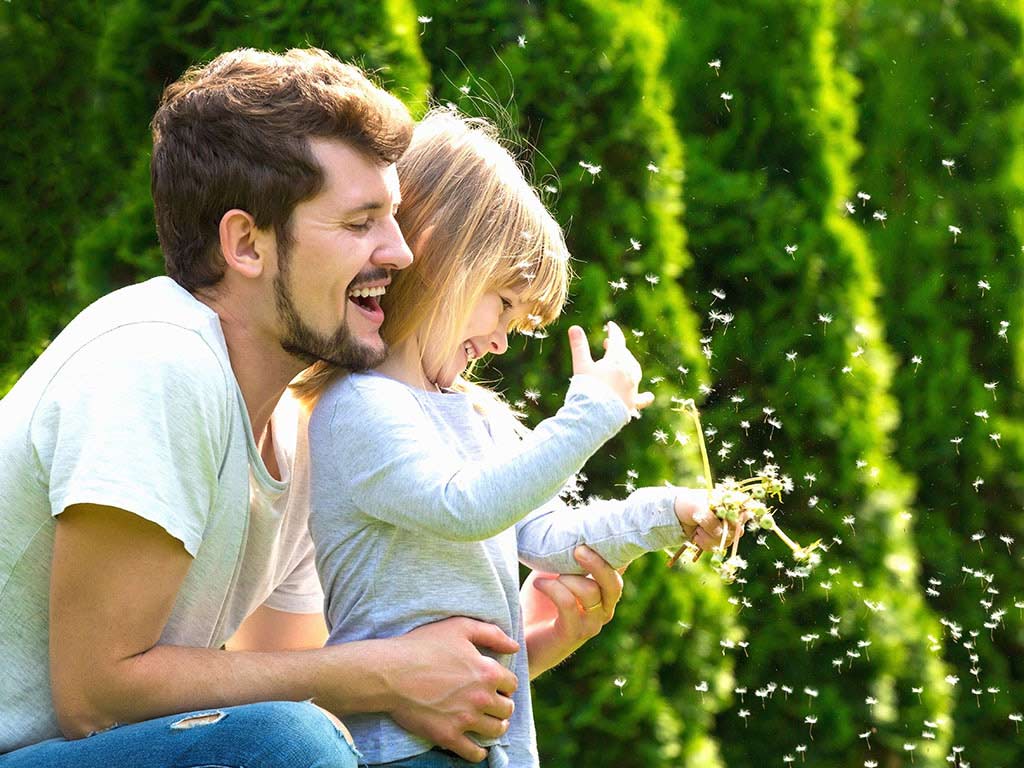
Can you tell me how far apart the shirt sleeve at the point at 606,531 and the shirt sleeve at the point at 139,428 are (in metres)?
0.74

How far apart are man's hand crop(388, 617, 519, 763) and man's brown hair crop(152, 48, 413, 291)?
0.70 m

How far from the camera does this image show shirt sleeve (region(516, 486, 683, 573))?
2436 millimetres

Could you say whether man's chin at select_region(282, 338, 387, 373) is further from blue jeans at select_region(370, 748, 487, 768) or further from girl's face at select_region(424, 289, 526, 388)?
blue jeans at select_region(370, 748, 487, 768)

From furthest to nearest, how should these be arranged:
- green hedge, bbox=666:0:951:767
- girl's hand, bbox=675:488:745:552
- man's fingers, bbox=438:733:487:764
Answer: green hedge, bbox=666:0:951:767, girl's hand, bbox=675:488:745:552, man's fingers, bbox=438:733:487:764

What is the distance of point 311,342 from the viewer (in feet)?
7.30

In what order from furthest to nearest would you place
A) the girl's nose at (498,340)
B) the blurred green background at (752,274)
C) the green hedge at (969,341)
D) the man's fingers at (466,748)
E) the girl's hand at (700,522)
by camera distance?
1. the green hedge at (969,341)
2. the blurred green background at (752,274)
3. the girl's nose at (498,340)
4. the girl's hand at (700,522)
5. the man's fingers at (466,748)

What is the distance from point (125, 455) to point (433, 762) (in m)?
0.74


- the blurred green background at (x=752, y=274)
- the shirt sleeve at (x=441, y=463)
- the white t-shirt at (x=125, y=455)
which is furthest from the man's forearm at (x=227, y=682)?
the blurred green background at (x=752, y=274)

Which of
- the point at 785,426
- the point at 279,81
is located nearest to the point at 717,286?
the point at 785,426

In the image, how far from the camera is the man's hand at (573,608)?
249 centimetres

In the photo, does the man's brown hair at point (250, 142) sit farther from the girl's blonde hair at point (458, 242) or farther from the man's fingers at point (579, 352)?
the man's fingers at point (579, 352)

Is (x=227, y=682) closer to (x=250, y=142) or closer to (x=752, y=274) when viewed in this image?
(x=250, y=142)

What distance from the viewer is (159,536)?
1.95m

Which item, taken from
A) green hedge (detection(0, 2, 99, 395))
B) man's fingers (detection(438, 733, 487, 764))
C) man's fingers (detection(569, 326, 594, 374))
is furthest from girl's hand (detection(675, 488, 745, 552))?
green hedge (detection(0, 2, 99, 395))
